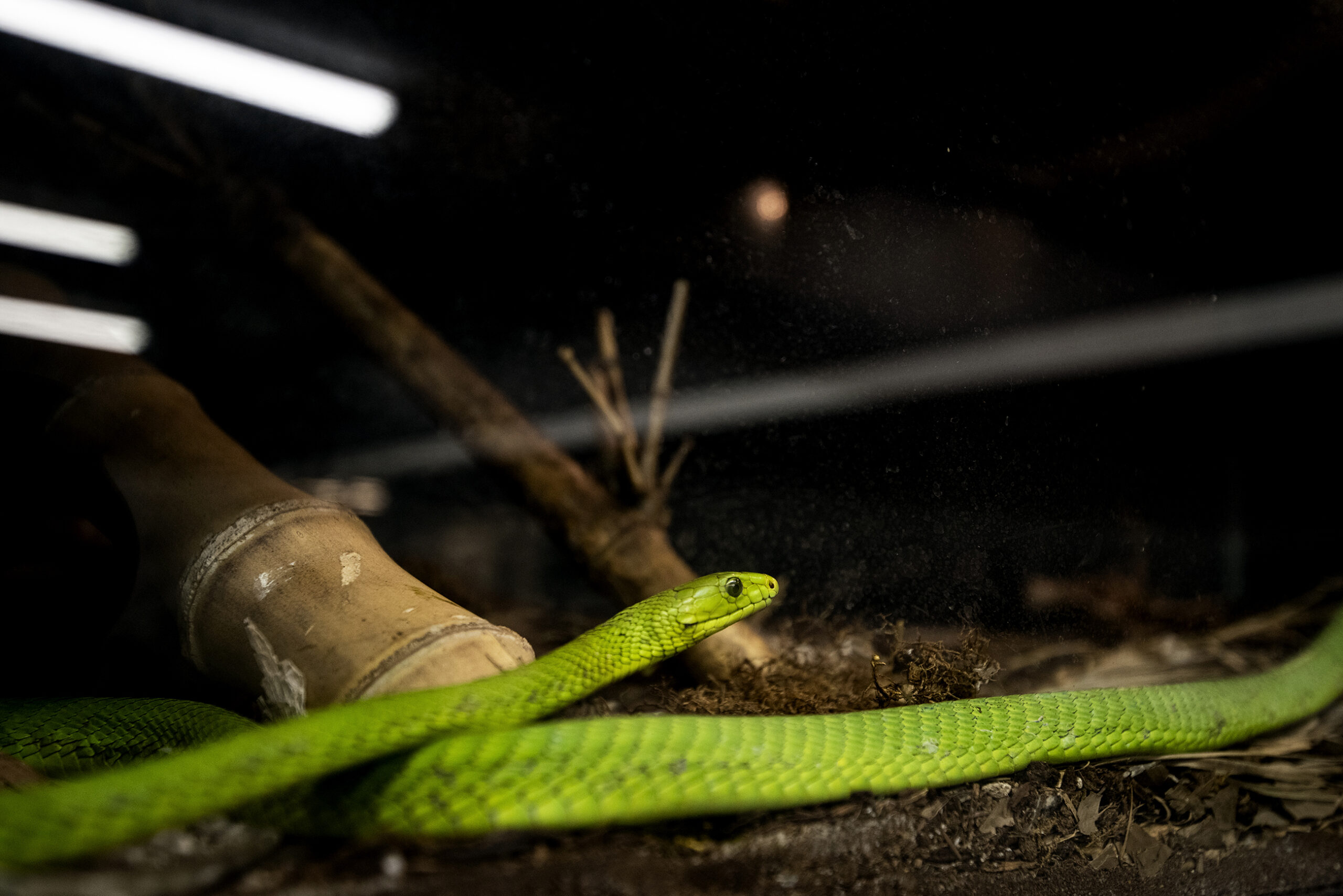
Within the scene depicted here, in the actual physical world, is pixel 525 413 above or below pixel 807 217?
below

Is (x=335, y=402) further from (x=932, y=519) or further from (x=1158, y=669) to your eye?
(x=1158, y=669)

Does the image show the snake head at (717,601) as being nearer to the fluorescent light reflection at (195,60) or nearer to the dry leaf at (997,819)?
the dry leaf at (997,819)

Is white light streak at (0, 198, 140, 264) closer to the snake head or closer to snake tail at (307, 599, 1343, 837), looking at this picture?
snake tail at (307, 599, 1343, 837)

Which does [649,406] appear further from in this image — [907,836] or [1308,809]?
[1308,809]

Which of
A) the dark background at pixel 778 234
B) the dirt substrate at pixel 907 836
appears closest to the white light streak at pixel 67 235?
the dark background at pixel 778 234

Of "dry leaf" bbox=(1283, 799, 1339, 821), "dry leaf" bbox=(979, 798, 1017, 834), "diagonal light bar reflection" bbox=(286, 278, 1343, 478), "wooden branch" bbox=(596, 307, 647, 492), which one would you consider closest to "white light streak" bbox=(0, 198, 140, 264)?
"diagonal light bar reflection" bbox=(286, 278, 1343, 478)

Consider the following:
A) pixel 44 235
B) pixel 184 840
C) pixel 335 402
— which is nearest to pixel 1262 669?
pixel 184 840

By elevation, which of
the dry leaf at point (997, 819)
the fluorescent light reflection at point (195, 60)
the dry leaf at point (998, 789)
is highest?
the fluorescent light reflection at point (195, 60)

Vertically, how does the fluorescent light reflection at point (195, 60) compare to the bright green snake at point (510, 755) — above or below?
above
